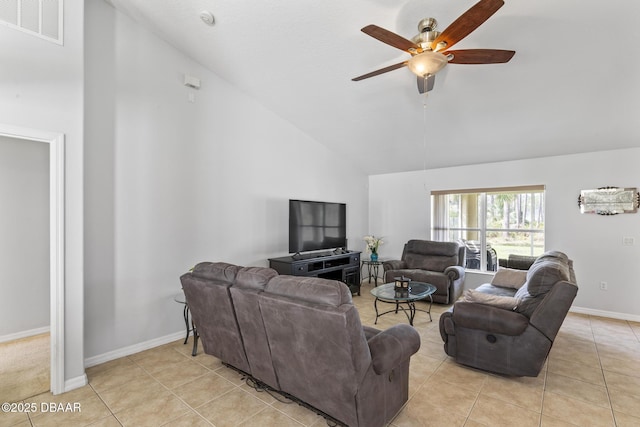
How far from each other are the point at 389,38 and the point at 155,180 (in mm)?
2792

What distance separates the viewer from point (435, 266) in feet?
17.1

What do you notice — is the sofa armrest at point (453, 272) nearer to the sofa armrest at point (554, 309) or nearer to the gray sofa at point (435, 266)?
the gray sofa at point (435, 266)

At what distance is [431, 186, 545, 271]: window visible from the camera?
487 centimetres

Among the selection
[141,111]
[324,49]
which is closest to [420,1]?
[324,49]

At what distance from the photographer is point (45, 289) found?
343 cm

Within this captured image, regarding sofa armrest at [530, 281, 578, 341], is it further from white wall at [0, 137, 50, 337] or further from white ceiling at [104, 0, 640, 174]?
white wall at [0, 137, 50, 337]

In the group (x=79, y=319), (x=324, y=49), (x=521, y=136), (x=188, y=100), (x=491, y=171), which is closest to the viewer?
(x=79, y=319)

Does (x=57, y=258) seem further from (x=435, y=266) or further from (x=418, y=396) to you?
(x=435, y=266)

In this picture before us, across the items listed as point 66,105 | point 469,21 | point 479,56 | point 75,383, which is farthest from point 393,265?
point 66,105

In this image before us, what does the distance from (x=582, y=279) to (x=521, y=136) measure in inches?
90.6

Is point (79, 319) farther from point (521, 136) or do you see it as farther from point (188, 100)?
point (521, 136)

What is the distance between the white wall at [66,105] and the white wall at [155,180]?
0.41 metres

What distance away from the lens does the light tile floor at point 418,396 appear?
2.10m

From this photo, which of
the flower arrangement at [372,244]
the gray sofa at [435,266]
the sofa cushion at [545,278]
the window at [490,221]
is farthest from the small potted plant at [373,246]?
the sofa cushion at [545,278]
